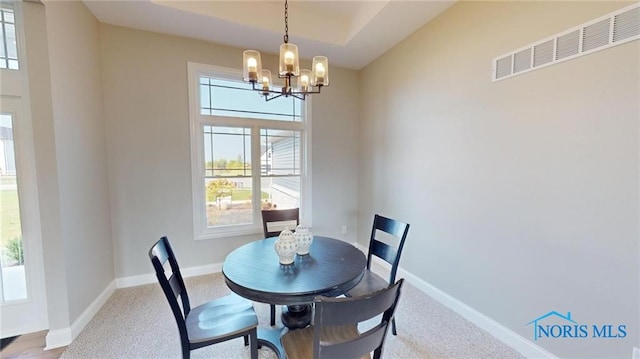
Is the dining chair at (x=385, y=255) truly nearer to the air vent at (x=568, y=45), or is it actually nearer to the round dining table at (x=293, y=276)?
the round dining table at (x=293, y=276)

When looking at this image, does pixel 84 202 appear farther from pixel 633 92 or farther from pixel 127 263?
pixel 633 92

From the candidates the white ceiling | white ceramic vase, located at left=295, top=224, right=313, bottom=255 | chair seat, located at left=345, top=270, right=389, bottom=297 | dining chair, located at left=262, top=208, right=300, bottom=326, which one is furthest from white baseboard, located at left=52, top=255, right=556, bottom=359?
the white ceiling

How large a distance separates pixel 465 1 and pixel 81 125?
3.61 meters

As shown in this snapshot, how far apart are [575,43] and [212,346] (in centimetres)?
327

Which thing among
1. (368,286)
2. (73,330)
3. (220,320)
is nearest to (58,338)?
(73,330)

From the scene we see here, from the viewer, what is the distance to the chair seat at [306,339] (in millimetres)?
1301

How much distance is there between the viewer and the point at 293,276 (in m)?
1.52

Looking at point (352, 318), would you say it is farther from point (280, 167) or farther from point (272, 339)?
point (280, 167)

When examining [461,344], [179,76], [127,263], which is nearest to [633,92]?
[461,344]

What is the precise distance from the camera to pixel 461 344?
196cm

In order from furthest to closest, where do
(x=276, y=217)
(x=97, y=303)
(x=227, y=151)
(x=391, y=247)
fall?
(x=227, y=151)
(x=276, y=217)
(x=97, y=303)
(x=391, y=247)

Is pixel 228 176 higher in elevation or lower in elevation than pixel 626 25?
lower

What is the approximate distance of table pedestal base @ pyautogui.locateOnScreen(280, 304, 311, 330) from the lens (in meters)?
1.86

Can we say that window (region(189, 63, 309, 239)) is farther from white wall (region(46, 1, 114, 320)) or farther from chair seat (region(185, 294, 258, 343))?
chair seat (region(185, 294, 258, 343))
